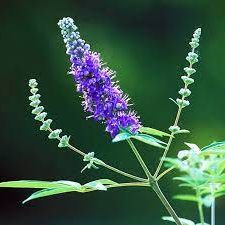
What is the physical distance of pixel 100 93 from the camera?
3.47 feet

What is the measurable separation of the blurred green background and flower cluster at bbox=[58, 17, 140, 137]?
126 inches

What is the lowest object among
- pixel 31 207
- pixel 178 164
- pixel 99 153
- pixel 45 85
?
→ pixel 178 164

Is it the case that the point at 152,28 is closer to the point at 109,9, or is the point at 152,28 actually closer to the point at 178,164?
the point at 109,9

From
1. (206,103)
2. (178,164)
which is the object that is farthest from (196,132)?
(178,164)

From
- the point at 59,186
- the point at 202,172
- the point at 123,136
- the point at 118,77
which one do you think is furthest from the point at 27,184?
the point at 118,77

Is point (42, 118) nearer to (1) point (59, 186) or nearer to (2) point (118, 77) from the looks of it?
(1) point (59, 186)

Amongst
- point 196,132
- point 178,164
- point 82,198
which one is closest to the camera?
point 178,164

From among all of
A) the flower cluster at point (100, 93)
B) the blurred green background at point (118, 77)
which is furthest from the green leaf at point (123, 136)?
the blurred green background at point (118, 77)

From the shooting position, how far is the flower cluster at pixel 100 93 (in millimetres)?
1062

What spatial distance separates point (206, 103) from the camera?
457cm

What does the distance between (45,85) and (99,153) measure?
558 mm

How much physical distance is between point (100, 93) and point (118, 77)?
3288 millimetres

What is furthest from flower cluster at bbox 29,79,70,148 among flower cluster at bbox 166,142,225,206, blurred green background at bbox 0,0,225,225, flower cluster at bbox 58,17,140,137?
blurred green background at bbox 0,0,225,225

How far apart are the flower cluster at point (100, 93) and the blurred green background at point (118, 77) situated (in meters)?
3.21
